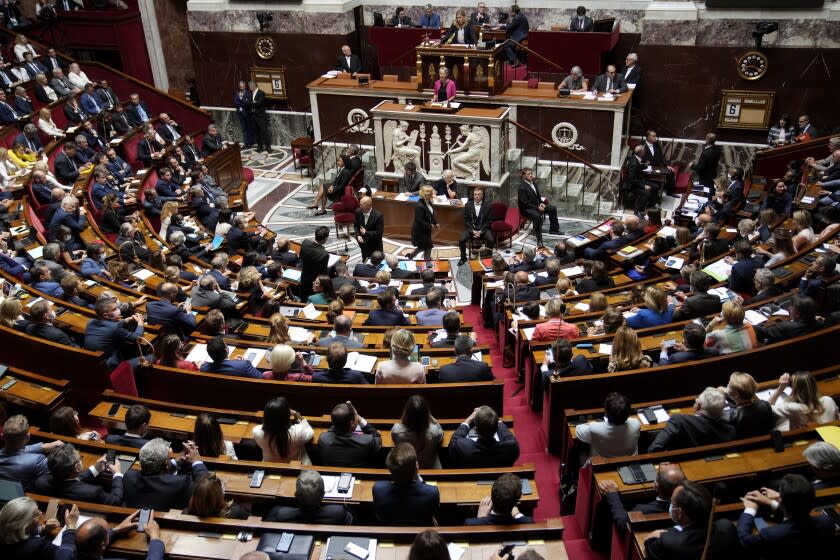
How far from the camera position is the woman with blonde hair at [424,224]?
11225 mm

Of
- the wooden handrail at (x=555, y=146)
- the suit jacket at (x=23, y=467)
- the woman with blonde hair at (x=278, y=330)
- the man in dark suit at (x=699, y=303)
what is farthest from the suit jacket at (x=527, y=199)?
the suit jacket at (x=23, y=467)

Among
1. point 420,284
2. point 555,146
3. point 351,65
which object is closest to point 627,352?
point 420,284

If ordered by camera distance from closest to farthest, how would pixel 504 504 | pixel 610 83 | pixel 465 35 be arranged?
pixel 504 504 < pixel 610 83 < pixel 465 35

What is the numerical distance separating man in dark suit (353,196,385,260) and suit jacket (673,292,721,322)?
495 cm

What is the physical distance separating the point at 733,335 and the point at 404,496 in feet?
11.0

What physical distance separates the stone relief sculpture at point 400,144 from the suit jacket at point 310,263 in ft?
14.5

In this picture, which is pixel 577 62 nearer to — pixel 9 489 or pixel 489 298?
pixel 489 298

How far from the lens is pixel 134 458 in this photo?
516 cm

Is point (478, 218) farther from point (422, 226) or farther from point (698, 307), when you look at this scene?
point (698, 307)

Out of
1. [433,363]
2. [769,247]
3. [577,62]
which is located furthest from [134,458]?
[577,62]

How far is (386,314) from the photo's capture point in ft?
24.4

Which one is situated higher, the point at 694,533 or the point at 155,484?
the point at 694,533

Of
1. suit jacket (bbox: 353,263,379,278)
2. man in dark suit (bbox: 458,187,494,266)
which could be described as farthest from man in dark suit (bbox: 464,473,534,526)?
man in dark suit (bbox: 458,187,494,266)

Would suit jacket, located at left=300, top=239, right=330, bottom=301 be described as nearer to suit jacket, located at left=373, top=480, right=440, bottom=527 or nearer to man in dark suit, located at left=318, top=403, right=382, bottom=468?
man in dark suit, located at left=318, top=403, right=382, bottom=468
